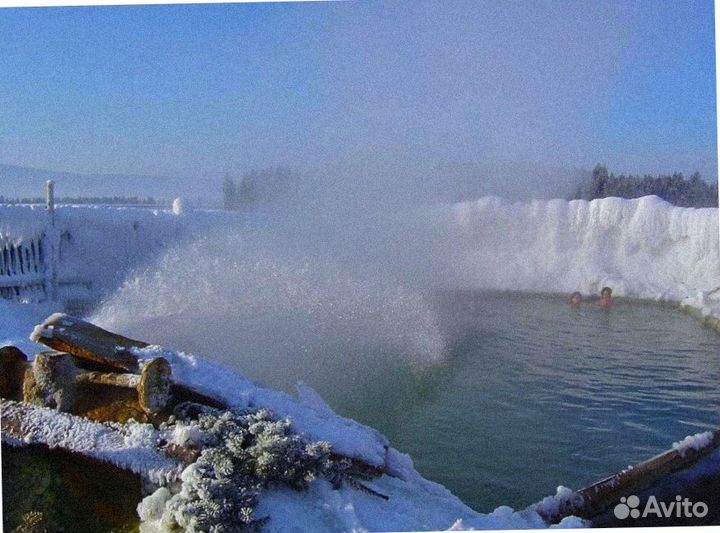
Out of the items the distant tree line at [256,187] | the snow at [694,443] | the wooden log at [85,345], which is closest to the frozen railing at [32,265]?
the wooden log at [85,345]

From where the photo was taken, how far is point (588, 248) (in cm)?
489

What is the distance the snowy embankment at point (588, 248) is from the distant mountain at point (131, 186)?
1.74 meters

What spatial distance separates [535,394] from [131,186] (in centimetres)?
322

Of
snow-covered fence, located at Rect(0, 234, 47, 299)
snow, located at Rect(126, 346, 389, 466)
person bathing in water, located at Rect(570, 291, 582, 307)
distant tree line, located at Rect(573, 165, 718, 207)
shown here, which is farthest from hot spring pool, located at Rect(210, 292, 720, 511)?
snow-covered fence, located at Rect(0, 234, 47, 299)

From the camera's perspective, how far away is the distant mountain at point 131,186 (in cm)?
425

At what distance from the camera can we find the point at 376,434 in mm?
3746

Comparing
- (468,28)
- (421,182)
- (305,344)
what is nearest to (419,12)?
(468,28)

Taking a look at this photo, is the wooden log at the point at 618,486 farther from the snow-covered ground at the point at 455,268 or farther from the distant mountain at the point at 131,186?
the distant mountain at the point at 131,186

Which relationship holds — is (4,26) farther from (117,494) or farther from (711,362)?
(711,362)

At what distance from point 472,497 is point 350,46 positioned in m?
2.94

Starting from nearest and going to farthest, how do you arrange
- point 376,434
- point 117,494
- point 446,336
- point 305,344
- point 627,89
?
point 117,494
point 376,434
point 627,89
point 305,344
point 446,336

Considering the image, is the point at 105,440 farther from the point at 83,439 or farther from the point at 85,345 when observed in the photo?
the point at 85,345

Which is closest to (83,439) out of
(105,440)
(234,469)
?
(105,440)
